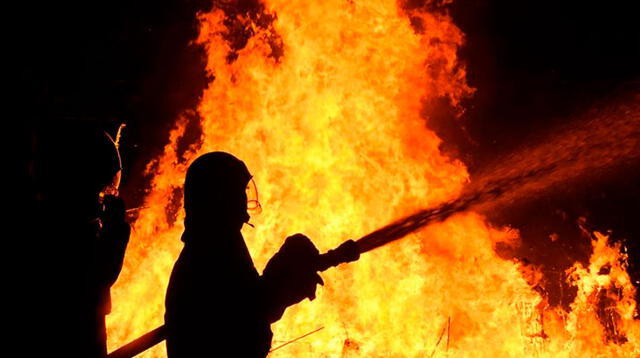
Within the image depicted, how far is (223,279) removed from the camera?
2143 millimetres

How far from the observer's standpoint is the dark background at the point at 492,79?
227 inches

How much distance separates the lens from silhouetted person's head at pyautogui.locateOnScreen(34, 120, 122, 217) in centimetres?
212

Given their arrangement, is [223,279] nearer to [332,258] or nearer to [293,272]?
[293,272]

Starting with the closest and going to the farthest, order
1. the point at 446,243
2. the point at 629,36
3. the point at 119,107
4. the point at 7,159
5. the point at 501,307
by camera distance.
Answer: the point at 7,159
the point at 629,36
the point at 501,307
the point at 446,243
the point at 119,107

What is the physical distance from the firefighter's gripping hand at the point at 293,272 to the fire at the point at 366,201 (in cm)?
403

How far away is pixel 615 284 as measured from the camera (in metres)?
5.99

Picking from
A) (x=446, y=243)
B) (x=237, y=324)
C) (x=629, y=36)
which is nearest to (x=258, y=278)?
(x=237, y=324)

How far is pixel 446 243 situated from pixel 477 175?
1.34m

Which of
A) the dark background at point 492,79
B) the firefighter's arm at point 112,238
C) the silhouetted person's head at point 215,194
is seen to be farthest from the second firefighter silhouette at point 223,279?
the dark background at point 492,79

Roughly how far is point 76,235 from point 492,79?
703 centimetres

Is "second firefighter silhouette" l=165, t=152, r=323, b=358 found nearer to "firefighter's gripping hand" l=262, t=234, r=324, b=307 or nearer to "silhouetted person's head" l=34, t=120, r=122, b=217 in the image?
"firefighter's gripping hand" l=262, t=234, r=324, b=307

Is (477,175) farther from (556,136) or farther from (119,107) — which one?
(119,107)

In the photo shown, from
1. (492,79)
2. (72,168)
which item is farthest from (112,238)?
(492,79)

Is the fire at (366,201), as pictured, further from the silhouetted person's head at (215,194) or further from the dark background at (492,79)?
the silhouetted person's head at (215,194)
